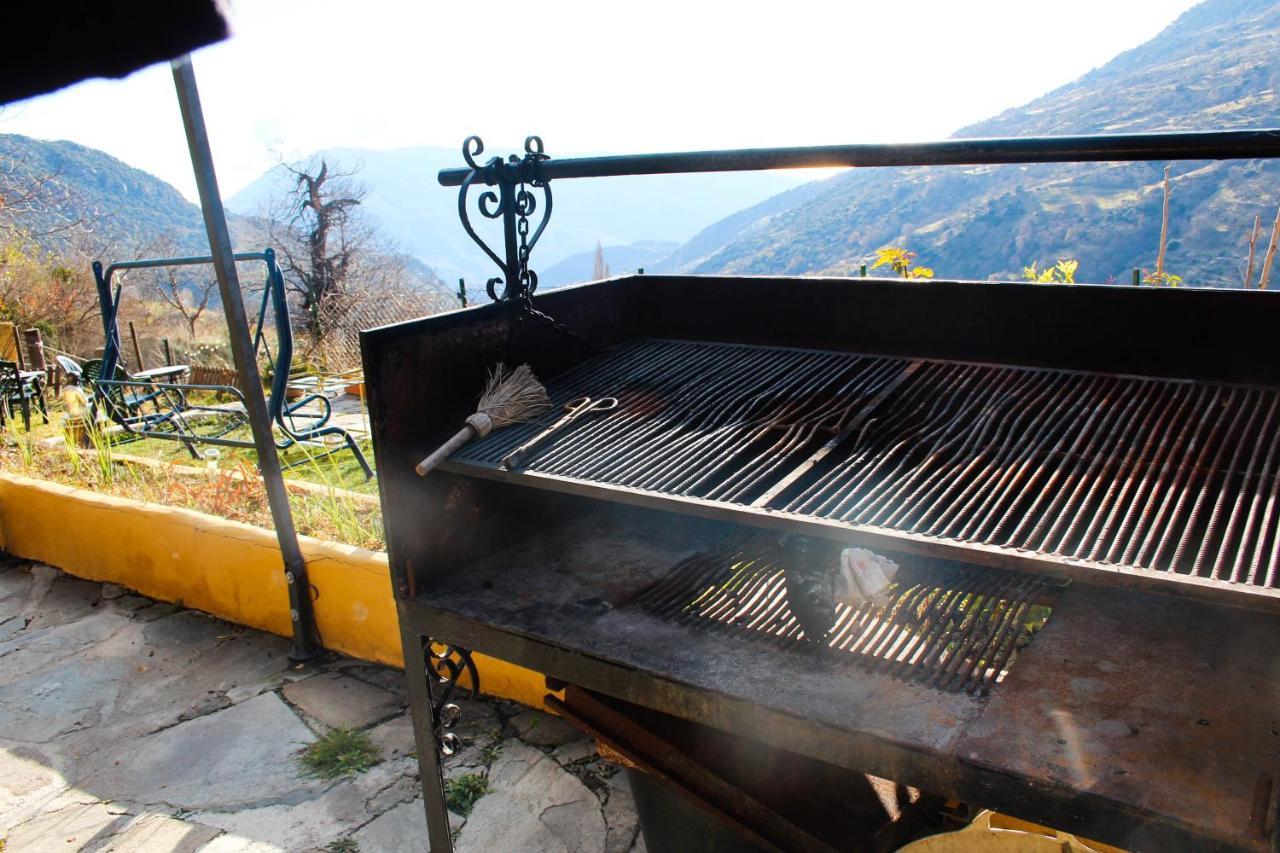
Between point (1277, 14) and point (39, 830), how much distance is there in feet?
193

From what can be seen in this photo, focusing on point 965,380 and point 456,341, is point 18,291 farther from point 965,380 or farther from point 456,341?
point 965,380

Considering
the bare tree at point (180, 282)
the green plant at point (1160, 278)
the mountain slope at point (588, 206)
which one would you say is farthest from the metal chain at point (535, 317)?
the mountain slope at point (588, 206)

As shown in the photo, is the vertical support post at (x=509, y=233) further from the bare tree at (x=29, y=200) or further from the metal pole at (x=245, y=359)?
the bare tree at (x=29, y=200)

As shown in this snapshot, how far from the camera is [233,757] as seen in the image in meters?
3.10

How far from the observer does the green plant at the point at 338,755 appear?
298 centimetres

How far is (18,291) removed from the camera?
45.0 ft

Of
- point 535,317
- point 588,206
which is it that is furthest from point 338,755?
point 588,206

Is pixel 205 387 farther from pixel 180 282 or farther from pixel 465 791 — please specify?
pixel 180 282

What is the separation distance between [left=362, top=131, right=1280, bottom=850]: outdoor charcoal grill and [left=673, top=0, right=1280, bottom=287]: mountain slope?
657 inches

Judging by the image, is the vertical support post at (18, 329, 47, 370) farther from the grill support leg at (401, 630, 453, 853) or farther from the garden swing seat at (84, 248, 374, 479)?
the grill support leg at (401, 630, 453, 853)

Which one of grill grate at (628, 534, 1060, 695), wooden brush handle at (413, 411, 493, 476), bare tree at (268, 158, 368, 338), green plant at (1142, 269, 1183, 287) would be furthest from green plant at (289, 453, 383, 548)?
bare tree at (268, 158, 368, 338)

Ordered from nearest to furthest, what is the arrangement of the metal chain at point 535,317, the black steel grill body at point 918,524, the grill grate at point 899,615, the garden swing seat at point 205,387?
the black steel grill body at point 918,524 → the grill grate at point 899,615 → the metal chain at point 535,317 → the garden swing seat at point 205,387

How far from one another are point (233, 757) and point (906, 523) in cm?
266

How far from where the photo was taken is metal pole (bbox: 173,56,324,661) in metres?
3.27
